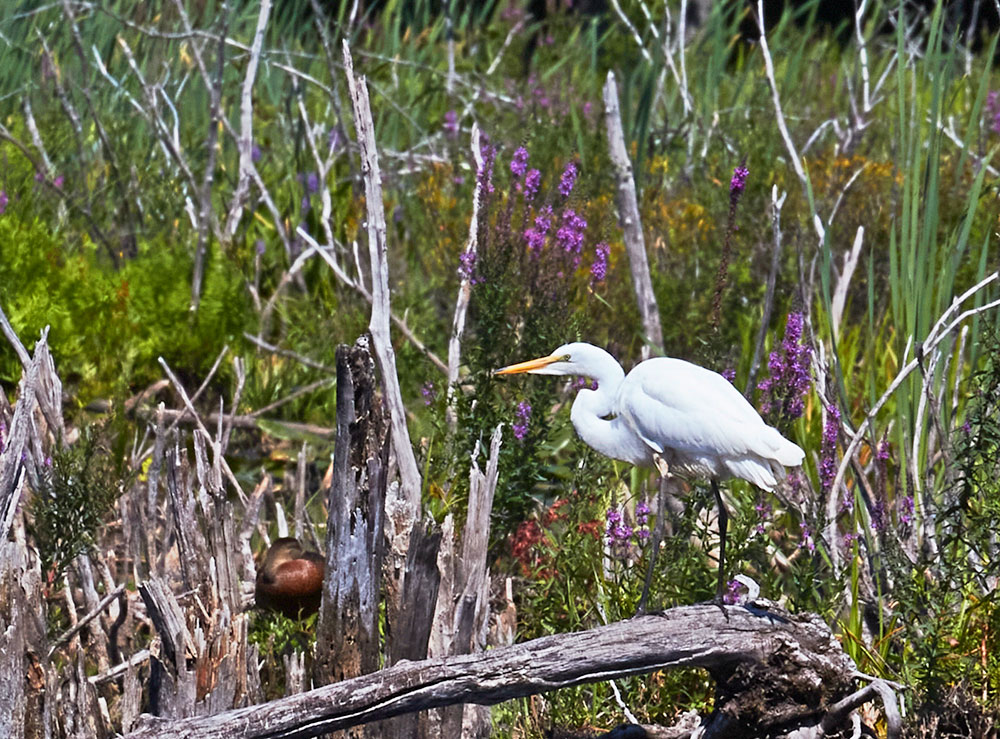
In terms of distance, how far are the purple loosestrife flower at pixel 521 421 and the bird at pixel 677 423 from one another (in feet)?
1.01

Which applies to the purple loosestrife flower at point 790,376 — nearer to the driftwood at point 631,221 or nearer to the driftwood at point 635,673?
the driftwood at point 635,673

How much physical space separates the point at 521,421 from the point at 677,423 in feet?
1.89

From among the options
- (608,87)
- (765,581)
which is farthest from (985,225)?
(765,581)

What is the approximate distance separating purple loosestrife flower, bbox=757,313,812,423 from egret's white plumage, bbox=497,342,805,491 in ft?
0.56

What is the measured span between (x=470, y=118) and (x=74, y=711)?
4428 millimetres

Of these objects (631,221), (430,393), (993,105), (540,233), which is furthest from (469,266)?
(993,105)

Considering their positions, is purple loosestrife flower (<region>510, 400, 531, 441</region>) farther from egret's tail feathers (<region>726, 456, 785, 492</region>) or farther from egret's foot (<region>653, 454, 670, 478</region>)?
egret's tail feathers (<region>726, 456, 785, 492</region>)

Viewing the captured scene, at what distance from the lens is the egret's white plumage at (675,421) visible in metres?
2.51

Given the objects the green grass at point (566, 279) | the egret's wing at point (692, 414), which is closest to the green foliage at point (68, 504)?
the green grass at point (566, 279)

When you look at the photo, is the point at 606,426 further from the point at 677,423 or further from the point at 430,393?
the point at 430,393

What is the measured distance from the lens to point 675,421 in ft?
8.39

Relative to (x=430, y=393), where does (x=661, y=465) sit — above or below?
above

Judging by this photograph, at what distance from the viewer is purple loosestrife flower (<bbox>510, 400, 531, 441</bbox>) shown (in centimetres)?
302

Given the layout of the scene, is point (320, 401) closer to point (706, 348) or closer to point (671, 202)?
point (671, 202)
